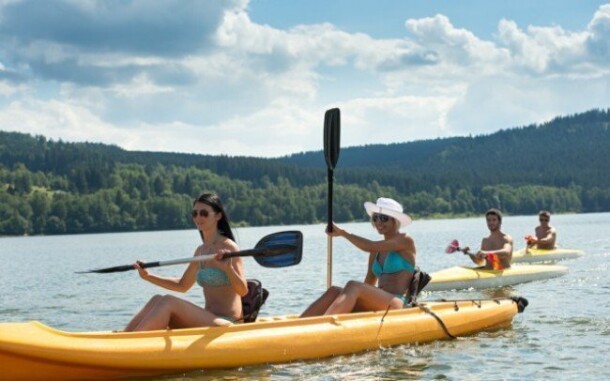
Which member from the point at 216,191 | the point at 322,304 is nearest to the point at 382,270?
the point at 322,304

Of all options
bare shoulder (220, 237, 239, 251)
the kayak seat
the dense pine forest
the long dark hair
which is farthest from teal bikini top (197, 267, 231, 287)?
the dense pine forest

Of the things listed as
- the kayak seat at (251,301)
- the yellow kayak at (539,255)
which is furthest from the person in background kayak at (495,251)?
the kayak seat at (251,301)

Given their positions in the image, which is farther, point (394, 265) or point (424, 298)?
point (424, 298)

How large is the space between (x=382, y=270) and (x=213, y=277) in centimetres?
283

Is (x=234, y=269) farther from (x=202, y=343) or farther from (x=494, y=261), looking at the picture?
(x=494, y=261)

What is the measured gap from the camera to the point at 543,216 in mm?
26984

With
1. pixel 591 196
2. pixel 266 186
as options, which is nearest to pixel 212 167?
pixel 266 186

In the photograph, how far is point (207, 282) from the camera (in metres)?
9.77

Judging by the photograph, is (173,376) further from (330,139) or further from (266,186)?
(266,186)

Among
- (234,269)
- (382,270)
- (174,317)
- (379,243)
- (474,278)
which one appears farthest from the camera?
(474,278)

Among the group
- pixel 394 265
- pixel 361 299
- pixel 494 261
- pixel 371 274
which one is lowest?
pixel 494 261

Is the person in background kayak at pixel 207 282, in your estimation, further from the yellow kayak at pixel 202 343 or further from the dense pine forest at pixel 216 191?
the dense pine forest at pixel 216 191

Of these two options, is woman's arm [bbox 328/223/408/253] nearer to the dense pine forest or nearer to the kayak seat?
the kayak seat

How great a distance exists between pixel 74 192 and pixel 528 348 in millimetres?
143906
